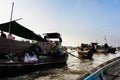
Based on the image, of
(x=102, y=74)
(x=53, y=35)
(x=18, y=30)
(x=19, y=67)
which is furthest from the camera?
(x=53, y=35)

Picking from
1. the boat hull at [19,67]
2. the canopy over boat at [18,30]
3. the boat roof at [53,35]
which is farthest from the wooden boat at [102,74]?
the boat roof at [53,35]

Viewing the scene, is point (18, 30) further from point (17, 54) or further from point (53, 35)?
point (53, 35)

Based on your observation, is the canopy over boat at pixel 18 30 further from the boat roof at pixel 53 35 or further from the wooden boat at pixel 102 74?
the wooden boat at pixel 102 74

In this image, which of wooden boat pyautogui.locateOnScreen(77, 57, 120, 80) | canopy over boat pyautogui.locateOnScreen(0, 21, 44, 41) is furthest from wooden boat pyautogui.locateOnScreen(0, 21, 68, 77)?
wooden boat pyautogui.locateOnScreen(77, 57, 120, 80)

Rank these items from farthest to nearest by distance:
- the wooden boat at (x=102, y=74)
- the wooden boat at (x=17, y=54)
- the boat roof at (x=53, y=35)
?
the boat roof at (x=53, y=35), the wooden boat at (x=17, y=54), the wooden boat at (x=102, y=74)

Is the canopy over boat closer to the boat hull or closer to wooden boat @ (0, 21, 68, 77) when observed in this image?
wooden boat @ (0, 21, 68, 77)

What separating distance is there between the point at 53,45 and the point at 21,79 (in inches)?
390

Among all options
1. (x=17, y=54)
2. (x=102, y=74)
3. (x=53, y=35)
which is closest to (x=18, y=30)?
(x=17, y=54)

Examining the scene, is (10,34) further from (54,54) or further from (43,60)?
(54,54)

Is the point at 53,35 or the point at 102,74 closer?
the point at 102,74

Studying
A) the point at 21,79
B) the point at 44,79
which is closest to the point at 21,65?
the point at 21,79

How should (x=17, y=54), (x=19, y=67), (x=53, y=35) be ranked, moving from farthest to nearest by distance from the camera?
(x=53, y=35) < (x=17, y=54) < (x=19, y=67)

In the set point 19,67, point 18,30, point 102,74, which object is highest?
point 18,30

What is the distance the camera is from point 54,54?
17891mm
